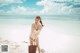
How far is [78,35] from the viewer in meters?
1.88

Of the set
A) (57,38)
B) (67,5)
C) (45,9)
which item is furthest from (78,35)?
(45,9)

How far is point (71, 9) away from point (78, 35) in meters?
0.33

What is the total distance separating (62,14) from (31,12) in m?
0.38

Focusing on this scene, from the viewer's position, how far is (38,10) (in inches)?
73.5

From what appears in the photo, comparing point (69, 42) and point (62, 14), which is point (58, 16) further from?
point (69, 42)

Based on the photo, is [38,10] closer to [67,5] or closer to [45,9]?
[45,9]

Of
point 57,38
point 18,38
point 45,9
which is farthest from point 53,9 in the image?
point 18,38

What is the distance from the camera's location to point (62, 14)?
1.89 metres

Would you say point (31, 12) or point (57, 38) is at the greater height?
point (31, 12)

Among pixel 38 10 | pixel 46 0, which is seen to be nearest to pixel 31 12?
pixel 38 10

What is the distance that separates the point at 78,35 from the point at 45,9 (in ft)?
1.69

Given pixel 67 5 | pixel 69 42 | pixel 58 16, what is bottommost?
pixel 69 42

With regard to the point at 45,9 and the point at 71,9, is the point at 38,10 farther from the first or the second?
the point at 71,9

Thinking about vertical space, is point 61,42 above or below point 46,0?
below
